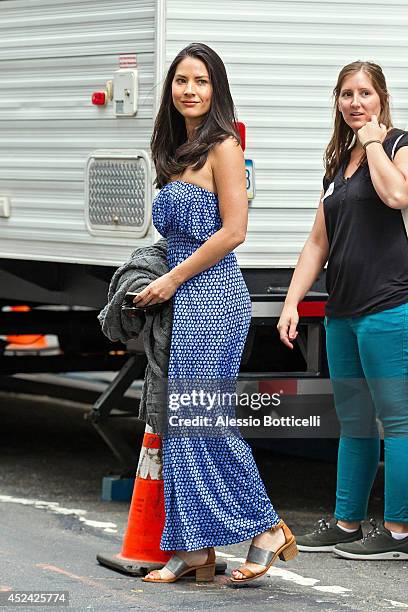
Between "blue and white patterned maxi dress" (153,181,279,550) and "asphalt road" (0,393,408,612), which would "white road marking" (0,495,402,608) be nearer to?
"asphalt road" (0,393,408,612)

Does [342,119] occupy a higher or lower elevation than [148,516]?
higher

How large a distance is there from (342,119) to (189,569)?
1.93 meters

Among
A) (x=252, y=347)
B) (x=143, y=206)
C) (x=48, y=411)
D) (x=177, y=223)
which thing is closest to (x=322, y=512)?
(x=252, y=347)

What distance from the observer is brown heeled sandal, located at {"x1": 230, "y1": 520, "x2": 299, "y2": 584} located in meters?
5.38

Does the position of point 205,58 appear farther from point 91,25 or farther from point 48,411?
point 48,411

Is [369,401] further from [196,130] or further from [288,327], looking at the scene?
[196,130]

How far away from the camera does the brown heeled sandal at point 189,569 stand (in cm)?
544

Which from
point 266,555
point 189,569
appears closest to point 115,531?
point 189,569

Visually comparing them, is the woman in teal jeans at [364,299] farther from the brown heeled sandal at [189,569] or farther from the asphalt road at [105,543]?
the brown heeled sandal at [189,569]

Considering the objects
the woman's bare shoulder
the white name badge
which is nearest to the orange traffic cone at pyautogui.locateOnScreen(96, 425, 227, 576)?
the woman's bare shoulder

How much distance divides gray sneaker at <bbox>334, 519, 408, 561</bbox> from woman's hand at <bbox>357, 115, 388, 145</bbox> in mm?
1601

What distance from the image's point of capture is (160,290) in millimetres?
5379

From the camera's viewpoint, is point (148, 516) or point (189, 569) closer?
point (189, 569)

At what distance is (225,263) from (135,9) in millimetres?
1758
